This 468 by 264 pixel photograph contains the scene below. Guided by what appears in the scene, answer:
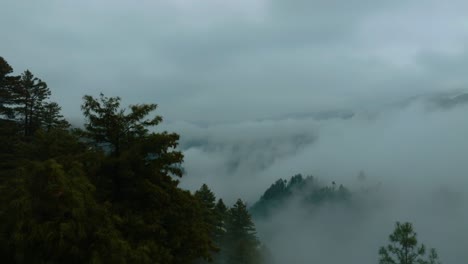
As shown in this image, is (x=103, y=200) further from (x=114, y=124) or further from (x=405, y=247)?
(x=405, y=247)

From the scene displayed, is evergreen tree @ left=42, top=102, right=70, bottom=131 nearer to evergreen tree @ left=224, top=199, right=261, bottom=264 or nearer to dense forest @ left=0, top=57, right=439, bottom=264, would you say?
dense forest @ left=0, top=57, right=439, bottom=264

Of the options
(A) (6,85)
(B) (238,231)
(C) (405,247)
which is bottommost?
(C) (405,247)

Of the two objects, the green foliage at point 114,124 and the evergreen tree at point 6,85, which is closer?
the green foliage at point 114,124

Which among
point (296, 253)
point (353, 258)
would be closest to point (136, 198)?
point (296, 253)

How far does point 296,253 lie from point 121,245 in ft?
558

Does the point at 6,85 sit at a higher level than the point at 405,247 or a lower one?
higher

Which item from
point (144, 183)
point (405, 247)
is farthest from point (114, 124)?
point (405, 247)

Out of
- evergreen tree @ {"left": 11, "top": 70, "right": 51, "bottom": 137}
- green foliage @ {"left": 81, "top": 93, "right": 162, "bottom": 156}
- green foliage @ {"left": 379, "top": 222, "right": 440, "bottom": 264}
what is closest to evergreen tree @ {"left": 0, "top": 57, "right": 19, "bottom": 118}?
evergreen tree @ {"left": 11, "top": 70, "right": 51, "bottom": 137}

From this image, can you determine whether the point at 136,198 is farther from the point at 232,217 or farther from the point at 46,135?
the point at 232,217

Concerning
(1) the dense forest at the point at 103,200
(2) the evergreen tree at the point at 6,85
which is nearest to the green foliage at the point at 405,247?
(1) the dense forest at the point at 103,200

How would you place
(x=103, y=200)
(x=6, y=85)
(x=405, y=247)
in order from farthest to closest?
1. (x=405, y=247)
2. (x=6, y=85)
3. (x=103, y=200)

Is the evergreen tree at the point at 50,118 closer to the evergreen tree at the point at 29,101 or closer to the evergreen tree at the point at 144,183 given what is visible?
the evergreen tree at the point at 29,101

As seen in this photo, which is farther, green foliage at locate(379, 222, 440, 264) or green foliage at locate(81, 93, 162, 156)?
green foliage at locate(379, 222, 440, 264)

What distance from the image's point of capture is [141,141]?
15.7 meters
